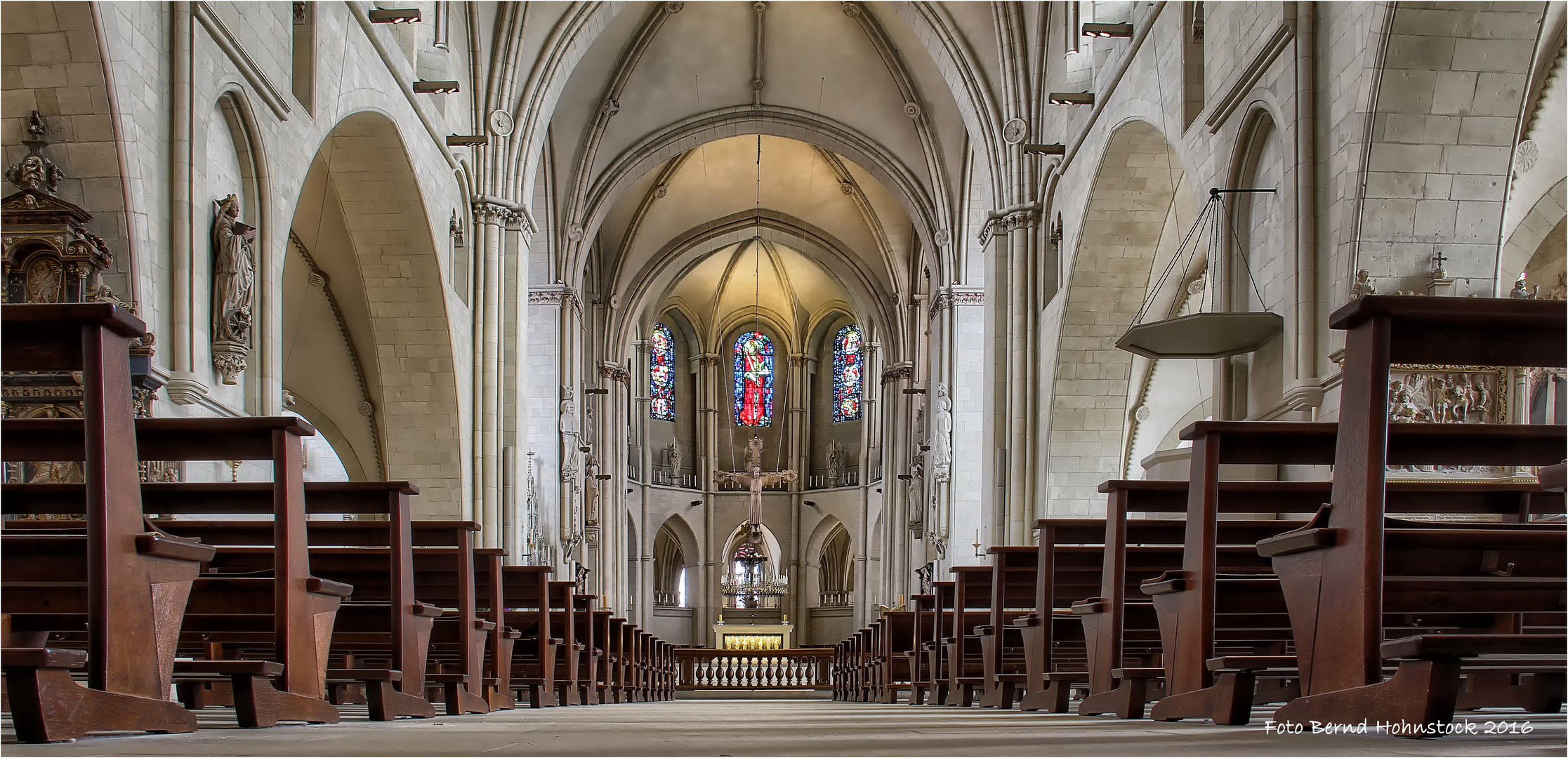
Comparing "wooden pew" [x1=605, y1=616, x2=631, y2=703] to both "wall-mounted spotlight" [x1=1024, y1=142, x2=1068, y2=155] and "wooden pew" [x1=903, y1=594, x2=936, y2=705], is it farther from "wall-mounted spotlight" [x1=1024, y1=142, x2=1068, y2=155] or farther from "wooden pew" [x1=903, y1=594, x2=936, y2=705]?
"wall-mounted spotlight" [x1=1024, y1=142, x2=1068, y2=155]

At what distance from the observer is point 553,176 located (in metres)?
21.0

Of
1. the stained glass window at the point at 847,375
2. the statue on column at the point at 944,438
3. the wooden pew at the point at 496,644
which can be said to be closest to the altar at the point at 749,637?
A: the stained glass window at the point at 847,375

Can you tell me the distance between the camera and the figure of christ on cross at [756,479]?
30.0m

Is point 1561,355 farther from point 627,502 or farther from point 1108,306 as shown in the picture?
point 627,502

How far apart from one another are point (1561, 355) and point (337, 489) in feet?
12.9

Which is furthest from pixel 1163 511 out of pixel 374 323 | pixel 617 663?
pixel 374 323

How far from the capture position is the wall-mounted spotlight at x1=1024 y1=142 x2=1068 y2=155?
14.6 meters

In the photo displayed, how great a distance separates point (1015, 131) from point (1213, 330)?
25.0ft

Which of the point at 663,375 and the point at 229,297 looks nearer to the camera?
the point at 229,297

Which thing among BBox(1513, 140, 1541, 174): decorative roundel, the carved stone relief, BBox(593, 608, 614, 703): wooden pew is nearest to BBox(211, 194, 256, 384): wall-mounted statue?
BBox(593, 608, 614, 703): wooden pew

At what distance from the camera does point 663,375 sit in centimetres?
3381

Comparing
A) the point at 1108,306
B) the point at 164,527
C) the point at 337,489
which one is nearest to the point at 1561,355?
the point at 337,489

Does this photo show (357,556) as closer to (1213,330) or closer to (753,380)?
(1213,330)

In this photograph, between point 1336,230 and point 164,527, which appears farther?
point 1336,230
